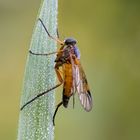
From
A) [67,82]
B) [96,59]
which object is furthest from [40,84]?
[96,59]

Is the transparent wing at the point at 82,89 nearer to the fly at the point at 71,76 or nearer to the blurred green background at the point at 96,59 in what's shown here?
the fly at the point at 71,76

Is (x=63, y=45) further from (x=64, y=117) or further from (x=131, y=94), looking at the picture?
(x=131, y=94)

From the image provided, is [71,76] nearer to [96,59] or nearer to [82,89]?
[82,89]

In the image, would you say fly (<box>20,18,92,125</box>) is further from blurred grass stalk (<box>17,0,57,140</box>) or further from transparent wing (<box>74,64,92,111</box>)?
blurred grass stalk (<box>17,0,57,140</box>)

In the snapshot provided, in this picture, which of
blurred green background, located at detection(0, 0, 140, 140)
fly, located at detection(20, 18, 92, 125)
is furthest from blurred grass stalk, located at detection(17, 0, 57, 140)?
blurred green background, located at detection(0, 0, 140, 140)

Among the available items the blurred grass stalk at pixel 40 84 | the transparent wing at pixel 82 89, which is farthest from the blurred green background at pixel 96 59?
the blurred grass stalk at pixel 40 84
